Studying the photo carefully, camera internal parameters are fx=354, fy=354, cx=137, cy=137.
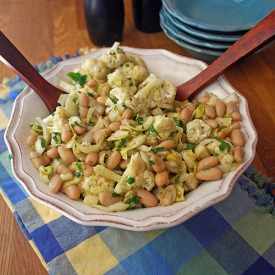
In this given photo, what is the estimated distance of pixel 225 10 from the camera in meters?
1.14

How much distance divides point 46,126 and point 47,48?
54cm

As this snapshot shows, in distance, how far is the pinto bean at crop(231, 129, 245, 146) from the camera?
683 mm

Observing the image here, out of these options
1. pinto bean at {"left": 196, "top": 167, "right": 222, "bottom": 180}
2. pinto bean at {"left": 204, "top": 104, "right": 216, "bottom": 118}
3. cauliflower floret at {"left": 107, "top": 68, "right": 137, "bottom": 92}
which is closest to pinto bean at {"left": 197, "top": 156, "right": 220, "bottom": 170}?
pinto bean at {"left": 196, "top": 167, "right": 222, "bottom": 180}

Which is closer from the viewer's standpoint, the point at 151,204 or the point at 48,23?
the point at 151,204

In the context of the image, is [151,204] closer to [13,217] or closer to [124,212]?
[124,212]

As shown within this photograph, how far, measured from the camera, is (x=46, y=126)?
2.51 feet

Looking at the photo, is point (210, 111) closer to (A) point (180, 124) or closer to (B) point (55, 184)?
(A) point (180, 124)

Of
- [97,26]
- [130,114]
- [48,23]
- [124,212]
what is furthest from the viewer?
[48,23]

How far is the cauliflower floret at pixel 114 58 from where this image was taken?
0.85m

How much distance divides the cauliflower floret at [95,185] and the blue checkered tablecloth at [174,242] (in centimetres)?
11

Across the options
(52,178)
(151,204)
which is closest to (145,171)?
(151,204)

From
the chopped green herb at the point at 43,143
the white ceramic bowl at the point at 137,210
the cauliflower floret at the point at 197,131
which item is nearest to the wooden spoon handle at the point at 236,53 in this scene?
the white ceramic bowl at the point at 137,210

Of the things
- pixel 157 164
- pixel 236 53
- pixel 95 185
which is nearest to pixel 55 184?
pixel 95 185

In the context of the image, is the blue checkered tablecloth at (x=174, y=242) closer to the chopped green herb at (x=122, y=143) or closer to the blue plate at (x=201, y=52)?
the chopped green herb at (x=122, y=143)
